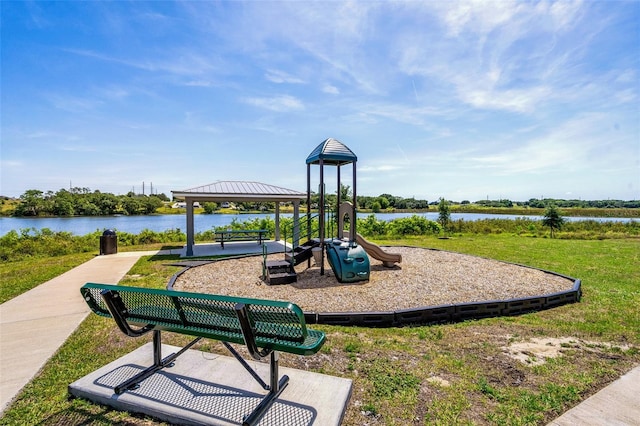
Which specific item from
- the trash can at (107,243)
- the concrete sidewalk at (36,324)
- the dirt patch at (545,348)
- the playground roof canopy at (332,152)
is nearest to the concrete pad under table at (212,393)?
the concrete sidewalk at (36,324)

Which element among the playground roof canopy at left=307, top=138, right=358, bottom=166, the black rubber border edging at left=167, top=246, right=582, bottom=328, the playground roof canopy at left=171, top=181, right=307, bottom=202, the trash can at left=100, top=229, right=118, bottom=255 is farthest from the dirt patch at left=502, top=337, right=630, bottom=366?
the trash can at left=100, top=229, right=118, bottom=255

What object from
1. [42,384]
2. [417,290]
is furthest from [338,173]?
[42,384]

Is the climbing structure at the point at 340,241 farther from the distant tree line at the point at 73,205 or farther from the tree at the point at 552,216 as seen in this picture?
the distant tree line at the point at 73,205

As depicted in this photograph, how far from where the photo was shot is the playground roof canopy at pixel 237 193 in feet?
36.0

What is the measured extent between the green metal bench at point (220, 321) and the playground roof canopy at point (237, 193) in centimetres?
848

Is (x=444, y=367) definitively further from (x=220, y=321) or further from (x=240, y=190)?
(x=240, y=190)

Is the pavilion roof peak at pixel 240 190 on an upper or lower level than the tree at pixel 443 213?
upper

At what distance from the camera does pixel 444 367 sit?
3068 millimetres

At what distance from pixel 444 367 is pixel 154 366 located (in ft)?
8.96

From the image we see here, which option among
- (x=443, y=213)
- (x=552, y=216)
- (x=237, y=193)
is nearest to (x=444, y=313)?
Answer: (x=237, y=193)

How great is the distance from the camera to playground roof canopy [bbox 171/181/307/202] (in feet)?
36.0

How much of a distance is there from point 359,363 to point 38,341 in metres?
3.73

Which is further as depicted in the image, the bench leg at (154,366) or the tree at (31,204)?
the tree at (31,204)

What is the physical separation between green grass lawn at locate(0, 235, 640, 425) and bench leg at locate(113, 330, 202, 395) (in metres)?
0.19
